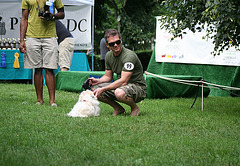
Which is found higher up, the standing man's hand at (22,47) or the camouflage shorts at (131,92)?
the standing man's hand at (22,47)

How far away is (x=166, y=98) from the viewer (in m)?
7.87

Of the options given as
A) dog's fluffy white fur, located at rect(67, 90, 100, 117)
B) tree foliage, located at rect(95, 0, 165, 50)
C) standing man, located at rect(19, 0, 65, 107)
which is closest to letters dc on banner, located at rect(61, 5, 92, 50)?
tree foliage, located at rect(95, 0, 165, 50)

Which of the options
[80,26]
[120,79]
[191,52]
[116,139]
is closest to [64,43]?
[80,26]

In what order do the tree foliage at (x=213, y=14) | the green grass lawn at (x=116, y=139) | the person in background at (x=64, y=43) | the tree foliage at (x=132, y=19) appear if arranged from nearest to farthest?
the green grass lawn at (x=116, y=139) → the tree foliage at (x=213, y=14) → the person in background at (x=64, y=43) → the tree foliage at (x=132, y=19)

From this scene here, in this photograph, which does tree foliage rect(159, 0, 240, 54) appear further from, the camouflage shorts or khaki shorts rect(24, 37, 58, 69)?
khaki shorts rect(24, 37, 58, 69)

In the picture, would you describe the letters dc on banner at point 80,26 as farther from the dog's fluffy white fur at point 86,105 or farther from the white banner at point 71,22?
the dog's fluffy white fur at point 86,105

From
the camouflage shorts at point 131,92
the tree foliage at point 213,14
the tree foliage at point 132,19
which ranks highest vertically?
the tree foliage at point 132,19

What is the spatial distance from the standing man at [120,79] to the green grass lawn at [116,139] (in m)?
0.28

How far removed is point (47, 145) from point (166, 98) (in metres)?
4.97

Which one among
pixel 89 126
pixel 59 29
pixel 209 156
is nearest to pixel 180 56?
pixel 59 29

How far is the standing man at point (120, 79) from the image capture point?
15.4 feet

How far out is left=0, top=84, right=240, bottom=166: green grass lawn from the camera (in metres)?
2.80

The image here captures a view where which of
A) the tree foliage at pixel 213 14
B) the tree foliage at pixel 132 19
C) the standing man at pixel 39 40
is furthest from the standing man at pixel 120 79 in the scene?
the tree foliage at pixel 132 19

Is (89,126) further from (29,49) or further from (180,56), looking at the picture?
(180,56)
